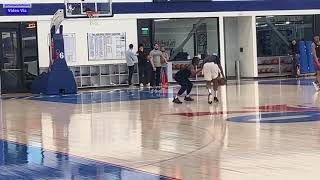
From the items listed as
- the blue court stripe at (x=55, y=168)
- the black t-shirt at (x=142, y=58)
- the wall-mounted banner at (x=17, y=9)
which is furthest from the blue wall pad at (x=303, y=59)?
the blue court stripe at (x=55, y=168)

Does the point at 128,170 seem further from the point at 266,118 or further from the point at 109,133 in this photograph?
the point at 266,118

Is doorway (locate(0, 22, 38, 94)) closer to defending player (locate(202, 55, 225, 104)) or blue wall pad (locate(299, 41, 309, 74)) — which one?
defending player (locate(202, 55, 225, 104))

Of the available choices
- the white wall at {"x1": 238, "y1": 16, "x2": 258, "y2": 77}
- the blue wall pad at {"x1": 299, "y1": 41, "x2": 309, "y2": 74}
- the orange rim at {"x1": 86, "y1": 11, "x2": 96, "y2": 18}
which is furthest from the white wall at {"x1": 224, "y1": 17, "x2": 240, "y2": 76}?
the orange rim at {"x1": 86, "y1": 11, "x2": 96, "y2": 18}

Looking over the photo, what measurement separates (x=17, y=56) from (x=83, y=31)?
302 cm

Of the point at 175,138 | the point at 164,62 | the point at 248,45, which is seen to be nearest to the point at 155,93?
the point at 164,62

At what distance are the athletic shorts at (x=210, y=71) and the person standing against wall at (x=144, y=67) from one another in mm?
8735

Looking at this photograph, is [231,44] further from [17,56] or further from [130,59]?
[17,56]

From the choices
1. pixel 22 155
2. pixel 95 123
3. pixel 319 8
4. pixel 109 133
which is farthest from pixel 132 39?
pixel 22 155

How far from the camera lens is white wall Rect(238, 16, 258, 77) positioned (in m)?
30.0

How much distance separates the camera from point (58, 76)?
77.7ft

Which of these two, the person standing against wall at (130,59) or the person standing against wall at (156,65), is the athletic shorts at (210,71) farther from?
the person standing against wall at (130,59)

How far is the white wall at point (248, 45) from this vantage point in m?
30.0

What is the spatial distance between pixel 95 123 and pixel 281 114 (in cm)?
392

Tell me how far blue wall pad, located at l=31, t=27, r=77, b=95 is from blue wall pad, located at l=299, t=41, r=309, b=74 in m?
11.8
